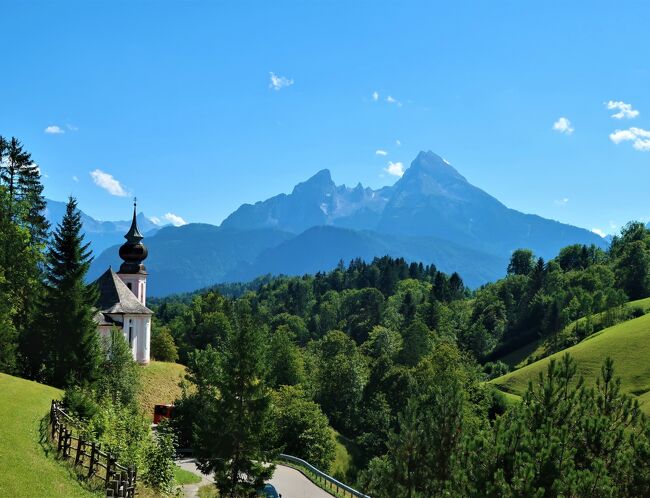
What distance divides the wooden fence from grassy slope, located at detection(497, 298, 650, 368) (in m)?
89.1

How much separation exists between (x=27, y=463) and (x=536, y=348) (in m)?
101

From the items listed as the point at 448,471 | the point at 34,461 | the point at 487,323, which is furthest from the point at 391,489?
the point at 487,323

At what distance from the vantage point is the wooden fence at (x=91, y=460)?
21.1 metres

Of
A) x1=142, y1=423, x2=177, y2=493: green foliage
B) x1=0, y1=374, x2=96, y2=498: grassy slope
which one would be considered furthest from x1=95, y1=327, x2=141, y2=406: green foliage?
x1=142, y1=423, x2=177, y2=493: green foliage

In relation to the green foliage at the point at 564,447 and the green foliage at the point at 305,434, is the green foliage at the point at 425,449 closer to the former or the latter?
the green foliage at the point at 564,447

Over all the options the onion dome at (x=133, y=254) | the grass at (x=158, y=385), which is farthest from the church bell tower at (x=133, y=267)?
the grass at (x=158, y=385)

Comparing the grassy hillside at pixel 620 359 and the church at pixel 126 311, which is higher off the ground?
the church at pixel 126 311

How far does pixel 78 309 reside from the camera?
140 feet

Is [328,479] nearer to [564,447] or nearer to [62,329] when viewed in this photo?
[62,329]

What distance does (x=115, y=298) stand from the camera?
6488 centimetres

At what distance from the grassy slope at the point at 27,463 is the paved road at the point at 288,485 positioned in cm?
975

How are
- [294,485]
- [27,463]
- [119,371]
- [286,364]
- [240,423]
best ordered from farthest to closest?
1. [286,364]
2. [119,371]
3. [294,485]
4. [240,423]
5. [27,463]

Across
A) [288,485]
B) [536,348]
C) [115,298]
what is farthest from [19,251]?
[536,348]

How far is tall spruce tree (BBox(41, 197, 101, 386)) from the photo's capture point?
42375mm
